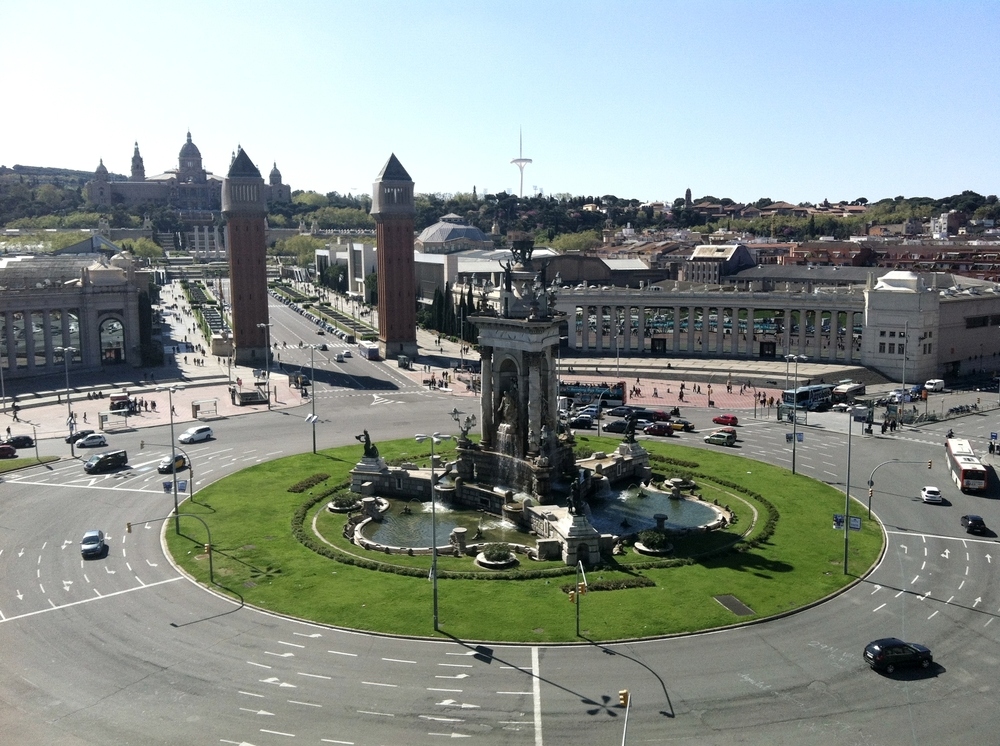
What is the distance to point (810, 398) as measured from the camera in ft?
300

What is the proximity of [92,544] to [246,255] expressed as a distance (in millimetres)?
79979

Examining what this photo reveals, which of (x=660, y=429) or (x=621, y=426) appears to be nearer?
(x=660, y=429)

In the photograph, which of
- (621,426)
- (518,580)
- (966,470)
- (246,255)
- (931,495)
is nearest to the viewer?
(518,580)

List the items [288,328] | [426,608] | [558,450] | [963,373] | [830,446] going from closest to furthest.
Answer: [426,608], [558,450], [830,446], [963,373], [288,328]

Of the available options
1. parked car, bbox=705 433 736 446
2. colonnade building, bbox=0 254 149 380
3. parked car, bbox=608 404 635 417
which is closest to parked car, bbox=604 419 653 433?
parked car, bbox=608 404 635 417

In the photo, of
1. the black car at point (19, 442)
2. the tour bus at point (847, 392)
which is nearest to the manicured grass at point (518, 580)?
the black car at point (19, 442)

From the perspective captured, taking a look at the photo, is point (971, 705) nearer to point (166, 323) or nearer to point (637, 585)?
point (637, 585)

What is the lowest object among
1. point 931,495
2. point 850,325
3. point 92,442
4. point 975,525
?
point 975,525

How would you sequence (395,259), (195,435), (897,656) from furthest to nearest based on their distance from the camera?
(395,259) → (195,435) → (897,656)

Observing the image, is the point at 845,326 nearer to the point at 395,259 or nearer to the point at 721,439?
the point at 721,439

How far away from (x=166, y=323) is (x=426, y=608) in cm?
13424

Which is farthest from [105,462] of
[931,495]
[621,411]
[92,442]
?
[931,495]

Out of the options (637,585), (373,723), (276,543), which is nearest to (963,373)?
(637,585)

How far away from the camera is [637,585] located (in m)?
42.7
